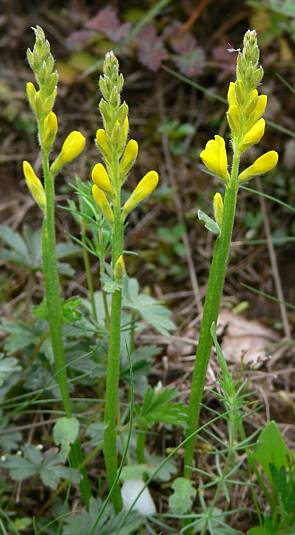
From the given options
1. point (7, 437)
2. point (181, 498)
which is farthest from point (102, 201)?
point (7, 437)

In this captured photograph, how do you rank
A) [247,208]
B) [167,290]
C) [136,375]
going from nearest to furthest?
[136,375] → [167,290] → [247,208]

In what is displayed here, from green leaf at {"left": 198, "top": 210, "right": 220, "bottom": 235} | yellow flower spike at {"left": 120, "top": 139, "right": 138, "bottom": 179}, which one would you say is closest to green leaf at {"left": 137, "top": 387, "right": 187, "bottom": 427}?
green leaf at {"left": 198, "top": 210, "right": 220, "bottom": 235}

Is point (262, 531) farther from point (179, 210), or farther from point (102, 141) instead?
point (179, 210)

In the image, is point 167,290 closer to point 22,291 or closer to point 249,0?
point 22,291

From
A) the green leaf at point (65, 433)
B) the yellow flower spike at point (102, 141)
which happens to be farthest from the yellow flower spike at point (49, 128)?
the green leaf at point (65, 433)

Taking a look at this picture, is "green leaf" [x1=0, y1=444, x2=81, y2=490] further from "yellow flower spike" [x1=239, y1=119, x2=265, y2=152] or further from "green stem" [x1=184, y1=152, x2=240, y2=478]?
"yellow flower spike" [x1=239, y1=119, x2=265, y2=152]

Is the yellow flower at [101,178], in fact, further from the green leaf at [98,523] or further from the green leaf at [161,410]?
the green leaf at [98,523]

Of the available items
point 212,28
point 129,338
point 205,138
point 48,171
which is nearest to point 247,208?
point 205,138
